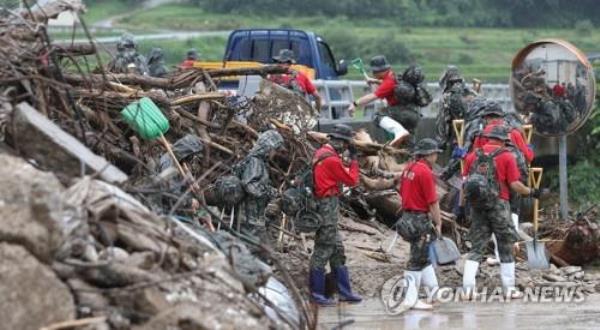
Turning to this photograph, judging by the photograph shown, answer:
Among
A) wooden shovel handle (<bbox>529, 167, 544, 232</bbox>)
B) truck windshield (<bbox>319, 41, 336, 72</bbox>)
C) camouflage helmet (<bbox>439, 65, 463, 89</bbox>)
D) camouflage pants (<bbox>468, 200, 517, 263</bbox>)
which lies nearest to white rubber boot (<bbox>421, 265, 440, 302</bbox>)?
camouflage pants (<bbox>468, 200, 517, 263</bbox>)

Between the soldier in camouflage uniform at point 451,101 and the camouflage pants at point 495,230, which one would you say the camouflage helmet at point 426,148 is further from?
the soldier in camouflage uniform at point 451,101

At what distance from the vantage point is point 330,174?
14109 mm

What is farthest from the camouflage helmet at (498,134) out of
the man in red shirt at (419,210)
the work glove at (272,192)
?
the work glove at (272,192)

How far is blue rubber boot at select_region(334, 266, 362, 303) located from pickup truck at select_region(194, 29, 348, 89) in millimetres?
10267

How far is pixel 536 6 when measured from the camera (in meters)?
73.1

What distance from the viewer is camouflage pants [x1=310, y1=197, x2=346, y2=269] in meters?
14.2

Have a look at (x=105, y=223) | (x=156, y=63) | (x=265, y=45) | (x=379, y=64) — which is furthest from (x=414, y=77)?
(x=105, y=223)

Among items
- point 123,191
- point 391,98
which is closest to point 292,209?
point 123,191

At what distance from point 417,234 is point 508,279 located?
135 cm

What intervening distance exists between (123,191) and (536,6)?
212 ft

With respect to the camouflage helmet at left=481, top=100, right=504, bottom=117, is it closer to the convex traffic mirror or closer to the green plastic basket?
the convex traffic mirror

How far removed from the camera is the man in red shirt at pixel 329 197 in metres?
14.1

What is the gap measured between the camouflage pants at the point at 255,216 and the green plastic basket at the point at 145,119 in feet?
3.69

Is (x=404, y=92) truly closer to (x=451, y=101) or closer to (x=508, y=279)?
(x=451, y=101)
